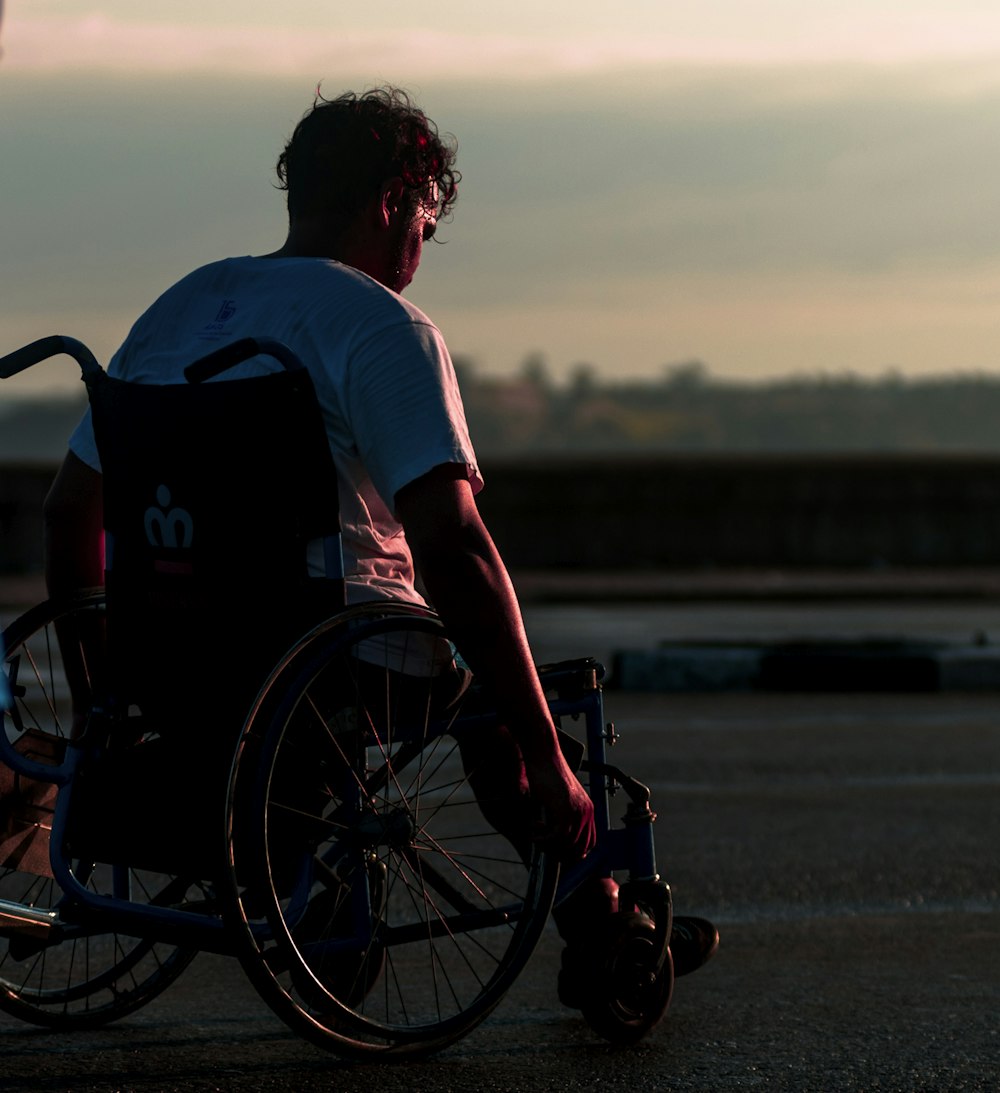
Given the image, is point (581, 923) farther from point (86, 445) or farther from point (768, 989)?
point (86, 445)

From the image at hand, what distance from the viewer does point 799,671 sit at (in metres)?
10.3

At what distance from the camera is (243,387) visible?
314 centimetres

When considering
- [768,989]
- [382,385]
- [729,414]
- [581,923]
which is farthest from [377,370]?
[729,414]

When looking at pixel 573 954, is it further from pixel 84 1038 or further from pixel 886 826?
pixel 886 826

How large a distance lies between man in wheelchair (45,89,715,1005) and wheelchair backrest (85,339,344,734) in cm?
8

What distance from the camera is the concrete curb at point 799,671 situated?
10281 mm

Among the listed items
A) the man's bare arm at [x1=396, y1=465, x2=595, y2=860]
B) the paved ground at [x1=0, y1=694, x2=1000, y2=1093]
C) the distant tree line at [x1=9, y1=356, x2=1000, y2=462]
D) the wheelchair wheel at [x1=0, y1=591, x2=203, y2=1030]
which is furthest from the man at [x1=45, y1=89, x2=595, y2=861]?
the distant tree line at [x1=9, y1=356, x2=1000, y2=462]

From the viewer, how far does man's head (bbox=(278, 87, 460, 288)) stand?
335cm

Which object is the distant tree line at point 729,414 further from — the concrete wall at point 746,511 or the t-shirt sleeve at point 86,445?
the t-shirt sleeve at point 86,445

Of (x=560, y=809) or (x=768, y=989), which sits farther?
(x=768, y=989)

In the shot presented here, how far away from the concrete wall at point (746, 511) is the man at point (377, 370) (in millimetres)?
17655

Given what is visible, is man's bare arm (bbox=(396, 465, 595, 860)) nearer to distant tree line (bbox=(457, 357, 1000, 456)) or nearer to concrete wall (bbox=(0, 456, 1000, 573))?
concrete wall (bbox=(0, 456, 1000, 573))

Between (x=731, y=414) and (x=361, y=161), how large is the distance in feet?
254

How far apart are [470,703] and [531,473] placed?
1806 cm
